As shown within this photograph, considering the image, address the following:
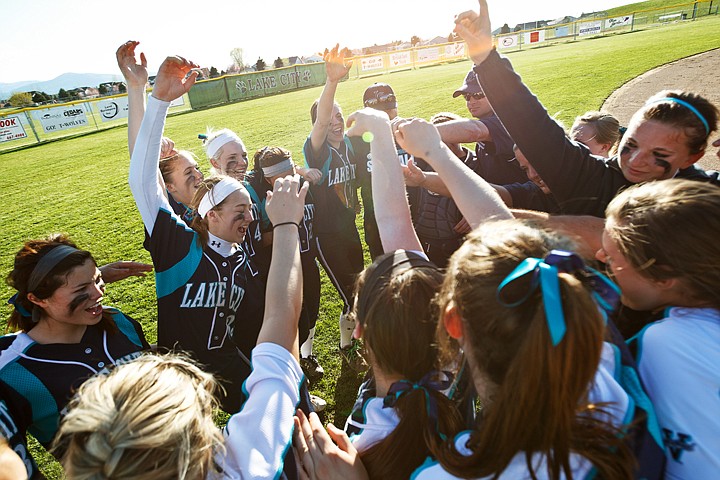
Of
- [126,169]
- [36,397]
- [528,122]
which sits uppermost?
[528,122]

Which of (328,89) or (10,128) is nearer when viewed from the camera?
(328,89)

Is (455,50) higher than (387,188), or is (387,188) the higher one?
(455,50)

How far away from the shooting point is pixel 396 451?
49.1 inches

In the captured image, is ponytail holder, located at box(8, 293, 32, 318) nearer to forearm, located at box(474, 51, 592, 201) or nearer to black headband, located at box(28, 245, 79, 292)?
black headband, located at box(28, 245, 79, 292)

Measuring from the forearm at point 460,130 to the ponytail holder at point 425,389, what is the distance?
2.16 meters

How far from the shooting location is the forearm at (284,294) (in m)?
1.50

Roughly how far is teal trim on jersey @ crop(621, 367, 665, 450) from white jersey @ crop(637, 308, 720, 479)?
0.17 ft

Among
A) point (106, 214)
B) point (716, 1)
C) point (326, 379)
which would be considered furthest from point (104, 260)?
point (716, 1)

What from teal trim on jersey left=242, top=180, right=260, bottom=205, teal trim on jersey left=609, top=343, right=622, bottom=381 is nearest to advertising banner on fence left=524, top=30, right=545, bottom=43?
teal trim on jersey left=242, top=180, right=260, bottom=205

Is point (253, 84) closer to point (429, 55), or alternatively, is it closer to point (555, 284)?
point (429, 55)

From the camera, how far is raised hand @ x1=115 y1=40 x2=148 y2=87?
256 cm

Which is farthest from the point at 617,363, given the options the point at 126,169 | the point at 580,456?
the point at 126,169

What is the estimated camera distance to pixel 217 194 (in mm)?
A: 2729

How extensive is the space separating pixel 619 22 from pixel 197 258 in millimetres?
61567
